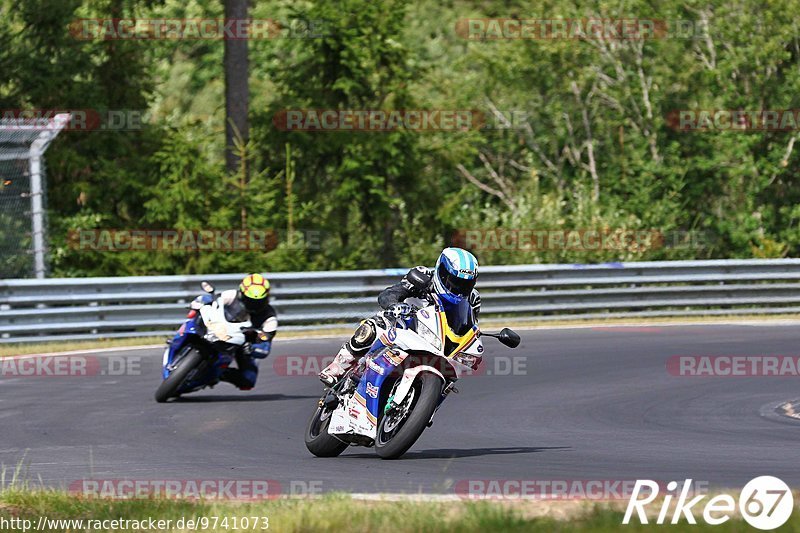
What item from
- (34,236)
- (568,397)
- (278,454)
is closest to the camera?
(278,454)

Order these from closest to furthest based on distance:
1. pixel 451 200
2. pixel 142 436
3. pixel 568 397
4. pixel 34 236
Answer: pixel 142 436, pixel 568 397, pixel 34 236, pixel 451 200

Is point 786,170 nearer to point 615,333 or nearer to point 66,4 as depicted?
point 615,333

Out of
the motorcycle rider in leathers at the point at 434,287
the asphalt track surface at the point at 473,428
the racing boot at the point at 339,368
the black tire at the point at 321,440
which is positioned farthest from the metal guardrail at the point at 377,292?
the motorcycle rider in leathers at the point at 434,287

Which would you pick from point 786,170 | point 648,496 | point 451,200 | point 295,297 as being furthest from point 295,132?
point 648,496

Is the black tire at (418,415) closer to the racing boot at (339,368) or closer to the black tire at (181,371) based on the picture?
the racing boot at (339,368)

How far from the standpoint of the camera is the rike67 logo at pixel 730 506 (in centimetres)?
682

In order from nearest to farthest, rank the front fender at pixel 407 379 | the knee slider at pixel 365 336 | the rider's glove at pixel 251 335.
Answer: the front fender at pixel 407 379 < the knee slider at pixel 365 336 < the rider's glove at pixel 251 335

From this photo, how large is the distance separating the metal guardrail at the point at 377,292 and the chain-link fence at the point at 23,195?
0.93 m

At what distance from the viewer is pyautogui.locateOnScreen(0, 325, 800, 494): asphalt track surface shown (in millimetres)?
9281

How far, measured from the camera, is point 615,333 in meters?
20.2

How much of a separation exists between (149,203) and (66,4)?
5156mm

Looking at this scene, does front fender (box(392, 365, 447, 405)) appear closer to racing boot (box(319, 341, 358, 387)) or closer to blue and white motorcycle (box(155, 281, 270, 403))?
racing boot (box(319, 341, 358, 387))

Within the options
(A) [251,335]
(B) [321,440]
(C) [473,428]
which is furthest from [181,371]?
(B) [321,440]

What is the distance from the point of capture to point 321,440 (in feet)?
33.1
